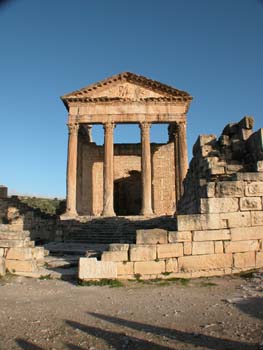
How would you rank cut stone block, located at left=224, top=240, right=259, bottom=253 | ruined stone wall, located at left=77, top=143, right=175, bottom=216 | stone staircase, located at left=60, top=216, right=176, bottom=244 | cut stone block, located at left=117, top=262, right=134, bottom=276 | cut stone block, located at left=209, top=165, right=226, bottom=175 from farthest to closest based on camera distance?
ruined stone wall, located at left=77, top=143, right=175, bottom=216, stone staircase, located at left=60, top=216, right=176, bottom=244, cut stone block, located at left=209, top=165, right=226, bottom=175, cut stone block, located at left=224, top=240, right=259, bottom=253, cut stone block, located at left=117, top=262, right=134, bottom=276

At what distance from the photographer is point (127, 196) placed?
102ft

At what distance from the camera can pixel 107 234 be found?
55.9 ft

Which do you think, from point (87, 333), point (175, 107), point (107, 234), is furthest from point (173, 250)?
point (175, 107)

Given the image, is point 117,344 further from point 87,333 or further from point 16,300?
point 16,300

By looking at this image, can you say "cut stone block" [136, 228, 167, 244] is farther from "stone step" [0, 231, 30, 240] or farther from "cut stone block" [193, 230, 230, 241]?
"stone step" [0, 231, 30, 240]

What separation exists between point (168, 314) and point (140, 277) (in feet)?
8.22

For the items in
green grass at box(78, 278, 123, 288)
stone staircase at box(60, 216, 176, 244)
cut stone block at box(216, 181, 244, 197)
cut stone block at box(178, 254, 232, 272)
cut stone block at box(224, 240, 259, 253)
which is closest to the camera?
green grass at box(78, 278, 123, 288)

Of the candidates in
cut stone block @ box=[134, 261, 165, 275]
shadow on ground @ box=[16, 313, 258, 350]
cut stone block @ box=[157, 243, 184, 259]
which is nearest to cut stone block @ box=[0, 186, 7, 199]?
cut stone block @ box=[134, 261, 165, 275]

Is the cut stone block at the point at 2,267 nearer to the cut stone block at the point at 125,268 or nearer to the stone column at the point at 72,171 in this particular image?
the cut stone block at the point at 125,268

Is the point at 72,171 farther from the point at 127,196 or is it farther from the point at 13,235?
the point at 13,235

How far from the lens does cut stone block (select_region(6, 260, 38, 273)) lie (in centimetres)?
796

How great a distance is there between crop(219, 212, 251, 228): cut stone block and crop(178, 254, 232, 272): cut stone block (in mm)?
707

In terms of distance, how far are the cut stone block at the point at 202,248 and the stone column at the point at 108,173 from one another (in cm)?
1495

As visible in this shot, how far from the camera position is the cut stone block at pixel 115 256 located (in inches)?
282
